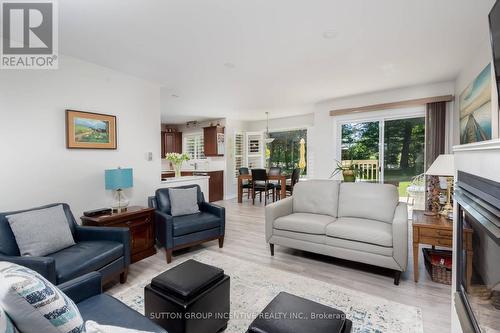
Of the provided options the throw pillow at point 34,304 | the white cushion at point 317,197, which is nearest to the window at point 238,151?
the white cushion at point 317,197

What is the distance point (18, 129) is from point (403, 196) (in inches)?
251

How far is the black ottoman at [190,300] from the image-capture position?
146cm

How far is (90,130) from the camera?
3.12 m

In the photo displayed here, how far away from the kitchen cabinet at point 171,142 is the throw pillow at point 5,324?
310 inches

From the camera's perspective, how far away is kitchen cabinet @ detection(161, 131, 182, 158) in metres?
8.27

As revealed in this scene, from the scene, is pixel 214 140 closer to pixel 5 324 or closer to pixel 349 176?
pixel 349 176

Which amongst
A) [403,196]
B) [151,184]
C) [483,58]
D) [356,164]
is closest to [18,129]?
[151,184]

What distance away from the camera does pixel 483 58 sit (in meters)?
2.72

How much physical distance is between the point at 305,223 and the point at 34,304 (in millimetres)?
2462

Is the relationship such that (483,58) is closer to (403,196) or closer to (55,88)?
(403,196)

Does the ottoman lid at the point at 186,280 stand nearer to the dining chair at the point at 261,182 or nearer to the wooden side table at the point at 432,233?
the wooden side table at the point at 432,233

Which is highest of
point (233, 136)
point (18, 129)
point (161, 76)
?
point (161, 76)

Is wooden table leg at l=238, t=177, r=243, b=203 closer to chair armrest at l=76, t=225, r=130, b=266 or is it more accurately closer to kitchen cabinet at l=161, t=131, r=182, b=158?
kitchen cabinet at l=161, t=131, r=182, b=158

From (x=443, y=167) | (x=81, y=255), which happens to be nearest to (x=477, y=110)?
(x=443, y=167)
